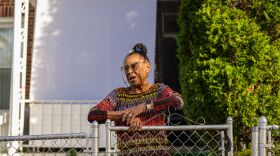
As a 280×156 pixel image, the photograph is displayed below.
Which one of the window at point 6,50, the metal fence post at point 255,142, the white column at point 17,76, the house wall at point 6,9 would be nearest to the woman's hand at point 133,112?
the metal fence post at point 255,142

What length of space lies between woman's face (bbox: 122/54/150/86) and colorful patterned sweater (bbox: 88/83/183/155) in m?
0.09

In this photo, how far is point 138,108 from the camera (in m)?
3.02

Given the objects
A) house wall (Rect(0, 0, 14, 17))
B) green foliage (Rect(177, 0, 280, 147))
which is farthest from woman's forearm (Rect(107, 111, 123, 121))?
house wall (Rect(0, 0, 14, 17))

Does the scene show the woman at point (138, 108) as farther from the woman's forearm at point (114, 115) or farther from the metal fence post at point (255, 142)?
the metal fence post at point (255, 142)

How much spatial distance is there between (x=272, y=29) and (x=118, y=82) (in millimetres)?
2579

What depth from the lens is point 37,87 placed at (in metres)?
8.02

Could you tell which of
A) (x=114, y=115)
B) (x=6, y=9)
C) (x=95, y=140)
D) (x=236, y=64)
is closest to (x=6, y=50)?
(x=6, y=9)

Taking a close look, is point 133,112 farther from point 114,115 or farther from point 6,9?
point 6,9

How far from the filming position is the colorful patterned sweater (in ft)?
10.0

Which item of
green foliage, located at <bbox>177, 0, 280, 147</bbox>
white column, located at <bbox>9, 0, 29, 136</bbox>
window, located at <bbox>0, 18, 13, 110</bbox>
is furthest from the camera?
window, located at <bbox>0, 18, 13, 110</bbox>

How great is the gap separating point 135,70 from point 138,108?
0.25 metres

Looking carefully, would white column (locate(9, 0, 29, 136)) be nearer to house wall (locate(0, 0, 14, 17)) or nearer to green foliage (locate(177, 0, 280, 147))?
house wall (locate(0, 0, 14, 17))

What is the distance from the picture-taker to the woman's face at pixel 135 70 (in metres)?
3.10

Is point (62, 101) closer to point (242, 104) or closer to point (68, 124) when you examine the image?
point (68, 124)
